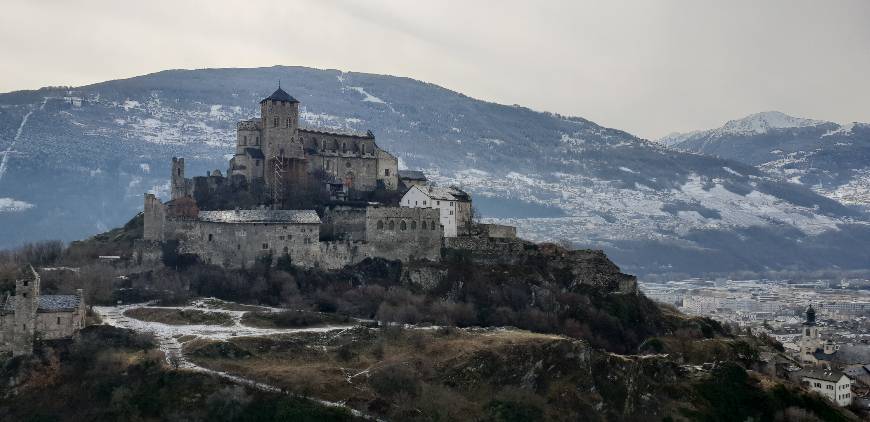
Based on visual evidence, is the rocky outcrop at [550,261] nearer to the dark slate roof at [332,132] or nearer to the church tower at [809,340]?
the dark slate roof at [332,132]

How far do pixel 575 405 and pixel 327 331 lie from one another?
17.2m

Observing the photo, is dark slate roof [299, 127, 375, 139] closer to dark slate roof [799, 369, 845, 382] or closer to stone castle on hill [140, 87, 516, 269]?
stone castle on hill [140, 87, 516, 269]

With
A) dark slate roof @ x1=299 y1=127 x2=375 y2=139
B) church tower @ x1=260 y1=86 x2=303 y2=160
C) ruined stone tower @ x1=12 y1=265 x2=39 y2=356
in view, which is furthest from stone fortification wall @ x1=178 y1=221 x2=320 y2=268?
ruined stone tower @ x1=12 y1=265 x2=39 y2=356

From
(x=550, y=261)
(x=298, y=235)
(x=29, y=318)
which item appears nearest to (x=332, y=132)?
(x=298, y=235)

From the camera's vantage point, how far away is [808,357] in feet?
361

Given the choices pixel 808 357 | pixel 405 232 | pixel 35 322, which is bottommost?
pixel 808 357

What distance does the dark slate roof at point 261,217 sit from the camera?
276 ft

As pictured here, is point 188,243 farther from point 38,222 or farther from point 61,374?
point 38,222

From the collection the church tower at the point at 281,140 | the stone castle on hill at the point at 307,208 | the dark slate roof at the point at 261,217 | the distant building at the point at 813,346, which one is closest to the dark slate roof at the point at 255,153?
the stone castle on hill at the point at 307,208

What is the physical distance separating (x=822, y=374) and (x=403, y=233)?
119 ft

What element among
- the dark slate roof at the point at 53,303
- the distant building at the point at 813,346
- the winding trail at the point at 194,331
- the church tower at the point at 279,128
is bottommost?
the distant building at the point at 813,346

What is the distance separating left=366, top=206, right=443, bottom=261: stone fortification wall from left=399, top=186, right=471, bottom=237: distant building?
243 cm

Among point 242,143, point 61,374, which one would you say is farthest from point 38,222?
point 61,374

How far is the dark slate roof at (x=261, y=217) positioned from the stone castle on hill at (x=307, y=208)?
8 cm
